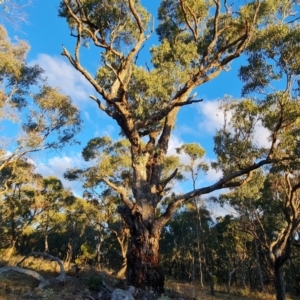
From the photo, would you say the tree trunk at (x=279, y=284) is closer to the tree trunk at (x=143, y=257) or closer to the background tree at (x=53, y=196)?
the tree trunk at (x=143, y=257)

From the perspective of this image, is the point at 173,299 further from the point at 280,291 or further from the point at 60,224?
the point at 60,224

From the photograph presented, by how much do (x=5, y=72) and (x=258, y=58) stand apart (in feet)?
38.8

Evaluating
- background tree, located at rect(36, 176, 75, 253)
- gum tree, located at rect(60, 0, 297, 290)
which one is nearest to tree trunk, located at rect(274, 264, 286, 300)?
gum tree, located at rect(60, 0, 297, 290)

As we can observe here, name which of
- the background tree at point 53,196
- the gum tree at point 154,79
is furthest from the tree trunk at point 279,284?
the background tree at point 53,196

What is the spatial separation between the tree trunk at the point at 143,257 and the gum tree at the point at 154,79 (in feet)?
0.07

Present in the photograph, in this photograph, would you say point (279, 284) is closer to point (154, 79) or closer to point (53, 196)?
point (154, 79)

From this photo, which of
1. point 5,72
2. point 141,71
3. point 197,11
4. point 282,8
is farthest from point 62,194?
point 282,8

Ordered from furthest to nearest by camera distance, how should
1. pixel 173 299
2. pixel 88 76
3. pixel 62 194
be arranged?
Result: pixel 62 194 < pixel 88 76 < pixel 173 299

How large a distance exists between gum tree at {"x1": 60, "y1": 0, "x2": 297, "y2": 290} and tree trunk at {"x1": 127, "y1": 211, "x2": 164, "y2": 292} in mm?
22

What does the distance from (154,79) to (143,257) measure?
612 centimetres

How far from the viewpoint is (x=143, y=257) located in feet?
25.6

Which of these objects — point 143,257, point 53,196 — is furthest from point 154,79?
point 53,196

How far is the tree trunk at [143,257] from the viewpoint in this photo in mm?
7617

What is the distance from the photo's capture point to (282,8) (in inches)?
408
